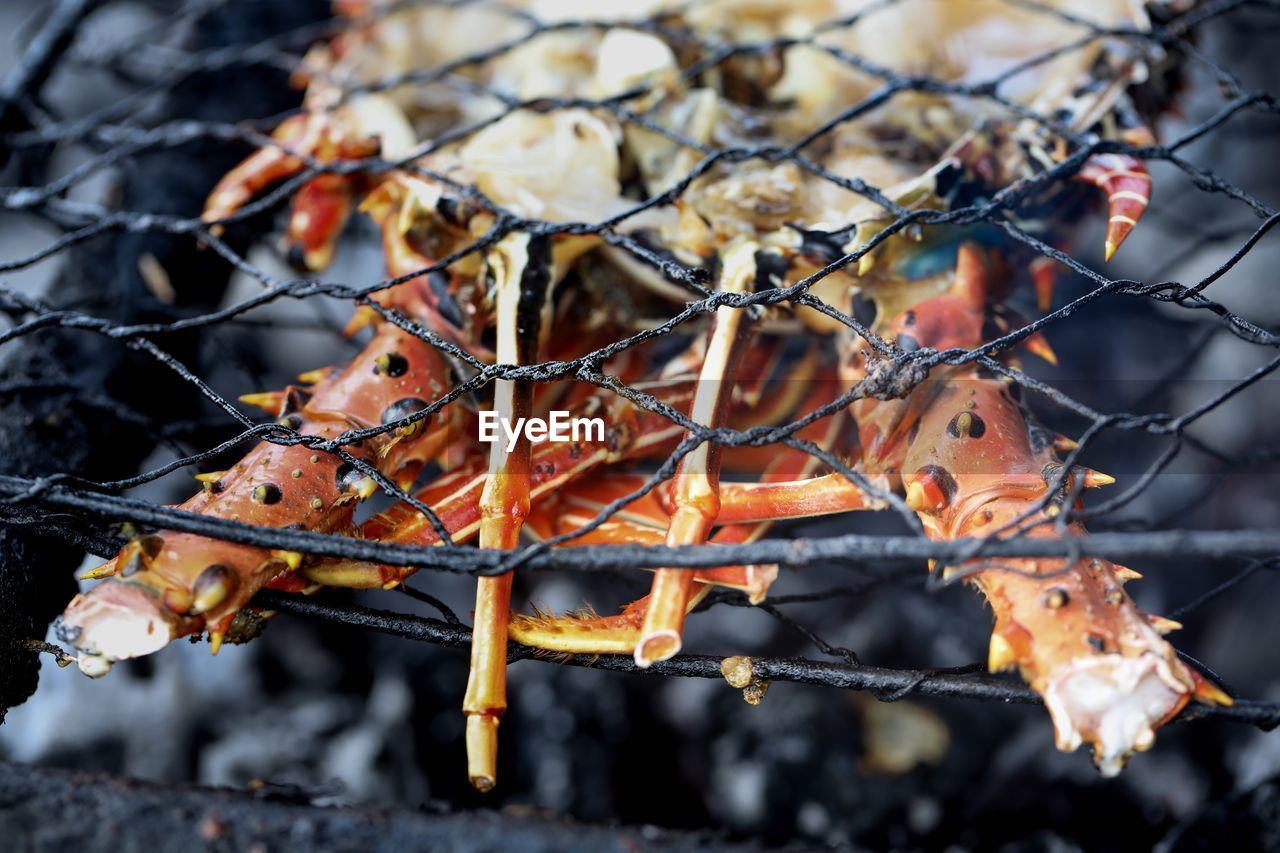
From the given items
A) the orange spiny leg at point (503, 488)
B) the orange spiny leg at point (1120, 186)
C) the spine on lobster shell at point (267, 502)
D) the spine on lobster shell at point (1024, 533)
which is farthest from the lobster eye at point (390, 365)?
the orange spiny leg at point (1120, 186)

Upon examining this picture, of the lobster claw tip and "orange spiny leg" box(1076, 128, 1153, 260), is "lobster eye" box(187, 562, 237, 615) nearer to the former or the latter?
the lobster claw tip

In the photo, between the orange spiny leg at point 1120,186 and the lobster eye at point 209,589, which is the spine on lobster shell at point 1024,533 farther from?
the lobster eye at point 209,589

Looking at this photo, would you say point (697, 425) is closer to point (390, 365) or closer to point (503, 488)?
point (503, 488)

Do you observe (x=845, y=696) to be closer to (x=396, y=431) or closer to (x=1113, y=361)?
(x=1113, y=361)

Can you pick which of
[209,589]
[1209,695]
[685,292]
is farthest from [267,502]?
[1209,695]

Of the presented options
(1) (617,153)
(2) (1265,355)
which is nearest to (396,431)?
(1) (617,153)

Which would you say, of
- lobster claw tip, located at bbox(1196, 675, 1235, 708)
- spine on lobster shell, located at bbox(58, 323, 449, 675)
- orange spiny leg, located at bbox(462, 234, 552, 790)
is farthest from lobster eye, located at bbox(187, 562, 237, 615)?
lobster claw tip, located at bbox(1196, 675, 1235, 708)
